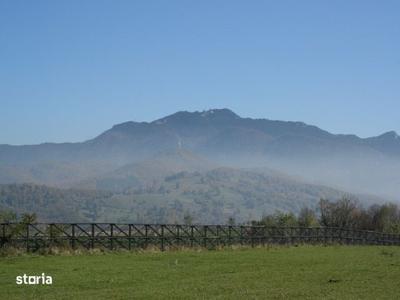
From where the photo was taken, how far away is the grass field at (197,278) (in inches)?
920

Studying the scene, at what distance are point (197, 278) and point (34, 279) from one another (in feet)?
21.2

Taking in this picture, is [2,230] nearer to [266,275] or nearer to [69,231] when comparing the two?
[69,231]

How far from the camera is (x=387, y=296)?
23172mm

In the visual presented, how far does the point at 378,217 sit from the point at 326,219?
1894 cm

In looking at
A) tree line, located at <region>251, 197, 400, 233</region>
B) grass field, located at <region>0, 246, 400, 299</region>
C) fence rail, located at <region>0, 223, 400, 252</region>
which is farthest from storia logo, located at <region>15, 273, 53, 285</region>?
tree line, located at <region>251, 197, 400, 233</region>

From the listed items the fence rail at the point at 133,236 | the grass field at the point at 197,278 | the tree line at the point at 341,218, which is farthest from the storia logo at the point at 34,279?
the tree line at the point at 341,218

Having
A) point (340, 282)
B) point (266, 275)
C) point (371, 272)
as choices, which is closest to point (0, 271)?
point (266, 275)

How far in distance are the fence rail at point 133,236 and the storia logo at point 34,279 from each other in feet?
43.5

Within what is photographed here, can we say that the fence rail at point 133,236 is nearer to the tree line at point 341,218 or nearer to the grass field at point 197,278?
the grass field at point 197,278

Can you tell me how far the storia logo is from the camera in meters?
26.2

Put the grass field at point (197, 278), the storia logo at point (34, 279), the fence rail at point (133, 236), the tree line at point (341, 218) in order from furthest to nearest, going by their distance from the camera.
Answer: the tree line at point (341, 218) → the fence rail at point (133, 236) → the storia logo at point (34, 279) → the grass field at point (197, 278)

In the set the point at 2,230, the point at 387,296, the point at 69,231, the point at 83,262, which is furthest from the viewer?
the point at 69,231

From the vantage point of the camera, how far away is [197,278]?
28.8 m

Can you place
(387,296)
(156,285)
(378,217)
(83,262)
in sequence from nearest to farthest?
1. (387,296)
2. (156,285)
3. (83,262)
4. (378,217)
